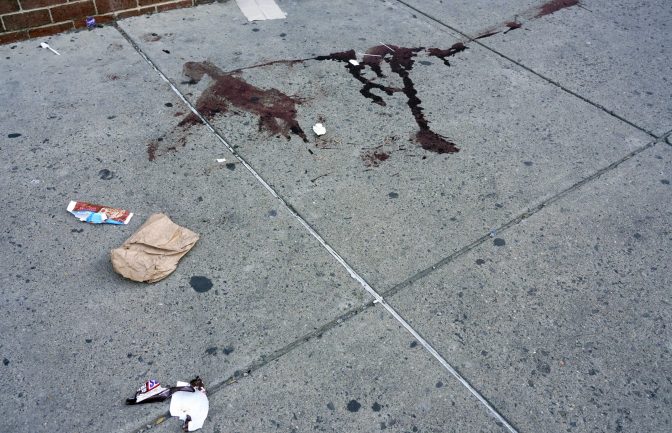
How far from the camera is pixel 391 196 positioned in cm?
330

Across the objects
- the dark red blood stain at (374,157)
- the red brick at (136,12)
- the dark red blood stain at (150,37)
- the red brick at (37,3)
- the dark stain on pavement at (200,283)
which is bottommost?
the dark red blood stain at (374,157)

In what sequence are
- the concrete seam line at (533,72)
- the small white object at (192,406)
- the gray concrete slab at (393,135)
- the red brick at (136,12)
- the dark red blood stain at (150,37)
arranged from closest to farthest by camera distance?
A: the small white object at (192,406) < the gray concrete slab at (393,135) < the concrete seam line at (533,72) < the dark red blood stain at (150,37) < the red brick at (136,12)

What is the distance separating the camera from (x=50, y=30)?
4.45 m

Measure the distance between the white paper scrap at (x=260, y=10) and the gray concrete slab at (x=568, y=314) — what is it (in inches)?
112

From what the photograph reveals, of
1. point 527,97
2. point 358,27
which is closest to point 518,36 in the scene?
point 527,97

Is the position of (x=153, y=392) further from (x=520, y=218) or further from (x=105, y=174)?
(x=520, y=218)

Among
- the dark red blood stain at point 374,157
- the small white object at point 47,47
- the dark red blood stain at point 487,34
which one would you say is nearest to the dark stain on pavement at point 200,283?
the dark red blood stain at point 374,157

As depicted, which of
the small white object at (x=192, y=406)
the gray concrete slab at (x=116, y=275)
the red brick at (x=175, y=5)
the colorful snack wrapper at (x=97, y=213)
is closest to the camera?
the small white object at (x=192, y=406)

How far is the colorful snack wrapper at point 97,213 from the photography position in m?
3.02

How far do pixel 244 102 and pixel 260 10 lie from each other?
1.48 m

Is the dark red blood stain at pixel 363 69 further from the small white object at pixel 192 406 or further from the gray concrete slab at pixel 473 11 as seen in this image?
the small white object at pixel 192 406

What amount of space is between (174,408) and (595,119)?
10.6 ft

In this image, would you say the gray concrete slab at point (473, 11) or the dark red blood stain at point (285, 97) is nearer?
the dark red blood stain at point (285, 97)

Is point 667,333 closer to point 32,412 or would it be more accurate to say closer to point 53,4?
point 32,412
